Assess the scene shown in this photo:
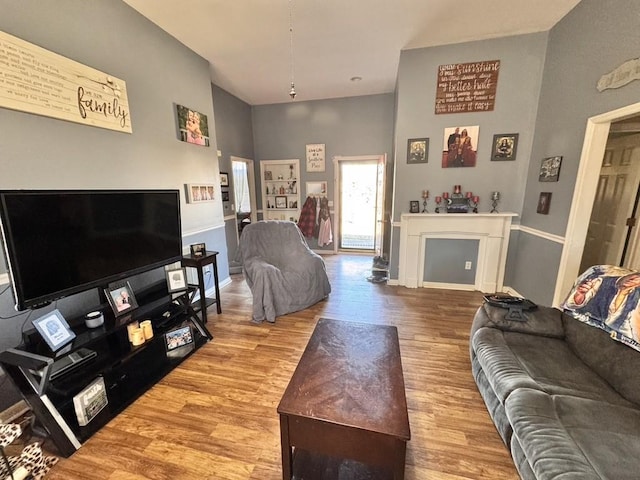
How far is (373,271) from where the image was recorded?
4223mm

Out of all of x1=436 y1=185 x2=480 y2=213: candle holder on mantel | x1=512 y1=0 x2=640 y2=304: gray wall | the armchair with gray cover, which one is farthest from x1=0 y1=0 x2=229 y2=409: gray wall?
x1=512 y1=0 x2=640 y2=304: gray wall

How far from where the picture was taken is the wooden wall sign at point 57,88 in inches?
62.0

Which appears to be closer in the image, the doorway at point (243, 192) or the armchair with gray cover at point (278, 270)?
the armchair with gray cover at point (278, 270)

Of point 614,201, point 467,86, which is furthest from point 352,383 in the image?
point 614,201

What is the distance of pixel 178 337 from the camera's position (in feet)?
7.51

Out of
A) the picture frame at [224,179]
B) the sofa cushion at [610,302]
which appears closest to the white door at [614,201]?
the sofa cushion at [610,302]

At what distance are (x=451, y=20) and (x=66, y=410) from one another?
436 cm

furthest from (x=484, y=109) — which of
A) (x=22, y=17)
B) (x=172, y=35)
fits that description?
(x=22, y=17)

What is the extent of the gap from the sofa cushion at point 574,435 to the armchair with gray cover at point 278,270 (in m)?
2.06

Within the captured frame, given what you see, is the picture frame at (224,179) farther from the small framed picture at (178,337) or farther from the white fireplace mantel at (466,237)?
the white fireplace mantel at (466,237)

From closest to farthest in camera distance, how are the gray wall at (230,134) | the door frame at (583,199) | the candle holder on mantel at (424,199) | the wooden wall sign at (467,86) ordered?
the door frame at (583,199), the wooden wall sign at (467,86), the candle holder on mantel at (424,199), the gray wall at (230,134)

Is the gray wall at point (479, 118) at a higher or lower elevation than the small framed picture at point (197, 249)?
higher

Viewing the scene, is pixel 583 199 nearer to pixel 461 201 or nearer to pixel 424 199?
pixel 461 201

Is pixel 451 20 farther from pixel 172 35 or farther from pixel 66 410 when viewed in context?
pixel 66 410
